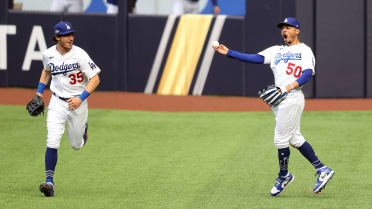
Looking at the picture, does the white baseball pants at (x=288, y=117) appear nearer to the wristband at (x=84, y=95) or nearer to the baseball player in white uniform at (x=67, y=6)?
the wristband at (x=84, y=95)

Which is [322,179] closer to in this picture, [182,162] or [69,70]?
[182,162]

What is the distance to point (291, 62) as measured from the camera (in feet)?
29.6

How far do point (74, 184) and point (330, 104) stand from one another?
650cm

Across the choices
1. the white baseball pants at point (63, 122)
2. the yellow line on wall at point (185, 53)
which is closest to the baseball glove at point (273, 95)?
the white baseball pants at point (63, 122)

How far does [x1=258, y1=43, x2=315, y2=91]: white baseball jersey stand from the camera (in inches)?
354

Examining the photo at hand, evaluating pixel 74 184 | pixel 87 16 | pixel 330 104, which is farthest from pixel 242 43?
pixel 74 184

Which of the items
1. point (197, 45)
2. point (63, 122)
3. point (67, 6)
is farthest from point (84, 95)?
point (67, 6)

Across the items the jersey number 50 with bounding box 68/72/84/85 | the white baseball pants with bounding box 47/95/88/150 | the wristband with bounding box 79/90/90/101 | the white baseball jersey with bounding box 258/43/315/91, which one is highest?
the white baseball jersey with bounding box 258/43/315/91

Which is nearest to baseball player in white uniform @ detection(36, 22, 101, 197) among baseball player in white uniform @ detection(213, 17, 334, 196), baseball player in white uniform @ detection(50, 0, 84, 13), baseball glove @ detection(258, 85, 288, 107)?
baseball player in white uniform @ detection(213, 17, 334, 196)

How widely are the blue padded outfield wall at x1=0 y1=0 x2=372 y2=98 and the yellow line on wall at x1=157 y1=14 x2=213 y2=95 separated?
0.06ft

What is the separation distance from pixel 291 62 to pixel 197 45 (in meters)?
7.06

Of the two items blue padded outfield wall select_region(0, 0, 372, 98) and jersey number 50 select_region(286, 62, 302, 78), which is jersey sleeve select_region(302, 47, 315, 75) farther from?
blue padded outfield wall select_region(0, 0, 372, 98)

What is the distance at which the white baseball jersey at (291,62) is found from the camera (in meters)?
8.98

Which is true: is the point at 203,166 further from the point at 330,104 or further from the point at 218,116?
the point at 330,104
